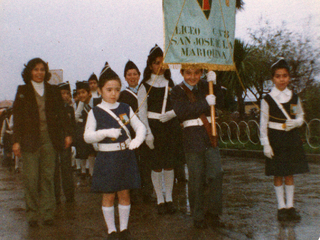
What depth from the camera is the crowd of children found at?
3.80m

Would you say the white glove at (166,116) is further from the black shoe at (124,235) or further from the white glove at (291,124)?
the black shoe at (124,235)

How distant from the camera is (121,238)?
150 inches

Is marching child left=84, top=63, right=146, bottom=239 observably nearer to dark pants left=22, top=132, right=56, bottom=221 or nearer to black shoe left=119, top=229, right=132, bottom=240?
black shoe left=119, top=229, right=132, bottom=240

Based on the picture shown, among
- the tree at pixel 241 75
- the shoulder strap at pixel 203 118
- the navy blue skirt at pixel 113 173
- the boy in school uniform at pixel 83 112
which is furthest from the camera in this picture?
the tree at pixel 241 75

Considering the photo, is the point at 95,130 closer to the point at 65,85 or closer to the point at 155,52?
the point at 155,52

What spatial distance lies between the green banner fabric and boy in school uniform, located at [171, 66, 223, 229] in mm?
186

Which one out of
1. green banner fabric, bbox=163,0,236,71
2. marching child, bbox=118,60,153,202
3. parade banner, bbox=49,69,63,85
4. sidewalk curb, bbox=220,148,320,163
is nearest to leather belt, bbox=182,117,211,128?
green banner fabric, bbox=163,0,236,71

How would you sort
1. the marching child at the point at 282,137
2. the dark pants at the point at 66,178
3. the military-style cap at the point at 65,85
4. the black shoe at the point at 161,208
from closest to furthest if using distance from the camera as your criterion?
the marching child at the point at 282,137 → the black shoe at the point at 161,208 → the dark pants at the point at 66,178 → the military-style cap at the point at 65,85

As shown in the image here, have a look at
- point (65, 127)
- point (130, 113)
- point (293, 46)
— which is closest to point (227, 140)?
point (293, 46)

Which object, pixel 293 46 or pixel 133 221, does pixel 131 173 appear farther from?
pixel 293 46

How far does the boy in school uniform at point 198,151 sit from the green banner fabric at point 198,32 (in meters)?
0.19

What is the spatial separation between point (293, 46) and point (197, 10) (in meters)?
9.30

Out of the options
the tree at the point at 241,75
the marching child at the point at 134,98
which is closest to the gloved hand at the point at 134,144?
→ the marching child at the point at 134,98

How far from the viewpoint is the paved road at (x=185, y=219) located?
3.93m
